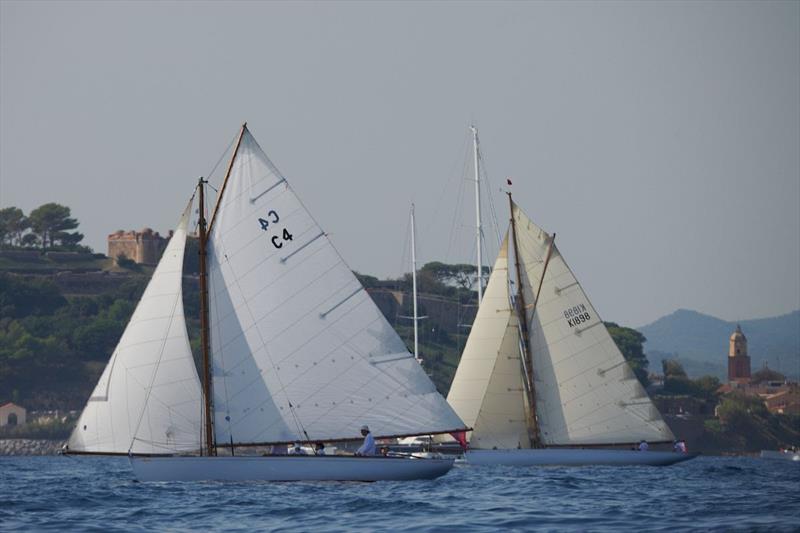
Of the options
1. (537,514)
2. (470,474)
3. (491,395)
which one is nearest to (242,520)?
(537,514)

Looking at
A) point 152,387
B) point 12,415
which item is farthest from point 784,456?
point 152,387

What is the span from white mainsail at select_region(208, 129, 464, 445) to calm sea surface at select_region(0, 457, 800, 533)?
1945 mm

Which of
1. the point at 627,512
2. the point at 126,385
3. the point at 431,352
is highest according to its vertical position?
the point at 431,352

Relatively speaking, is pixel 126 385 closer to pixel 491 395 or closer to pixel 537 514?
pixel 537 514

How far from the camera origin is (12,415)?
537 ft

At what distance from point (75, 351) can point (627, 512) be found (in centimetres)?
15227

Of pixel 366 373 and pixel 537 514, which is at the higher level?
pixel 366 373

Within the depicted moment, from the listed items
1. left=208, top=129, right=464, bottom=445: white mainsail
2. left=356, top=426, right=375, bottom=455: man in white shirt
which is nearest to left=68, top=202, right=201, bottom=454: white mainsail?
left=208, top=129, right=464, bottom=445: white mainsail

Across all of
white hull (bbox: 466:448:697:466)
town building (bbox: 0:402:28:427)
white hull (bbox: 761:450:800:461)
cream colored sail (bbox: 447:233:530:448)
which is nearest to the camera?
white hull (bbox: 466:448:697:466)

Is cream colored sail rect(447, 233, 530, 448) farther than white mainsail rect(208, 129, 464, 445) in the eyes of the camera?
Yes

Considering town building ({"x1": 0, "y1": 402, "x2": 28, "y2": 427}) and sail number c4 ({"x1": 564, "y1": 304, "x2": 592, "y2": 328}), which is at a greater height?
town building ({"x1": 0, "y1": 402, "x2": 28, "y2": 427})

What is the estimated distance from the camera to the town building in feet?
530

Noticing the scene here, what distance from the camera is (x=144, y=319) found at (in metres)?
43.4

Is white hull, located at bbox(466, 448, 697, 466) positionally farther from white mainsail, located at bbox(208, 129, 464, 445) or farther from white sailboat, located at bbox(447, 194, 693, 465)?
white mainsail, located at bbox(208, 129, 464, 445)
